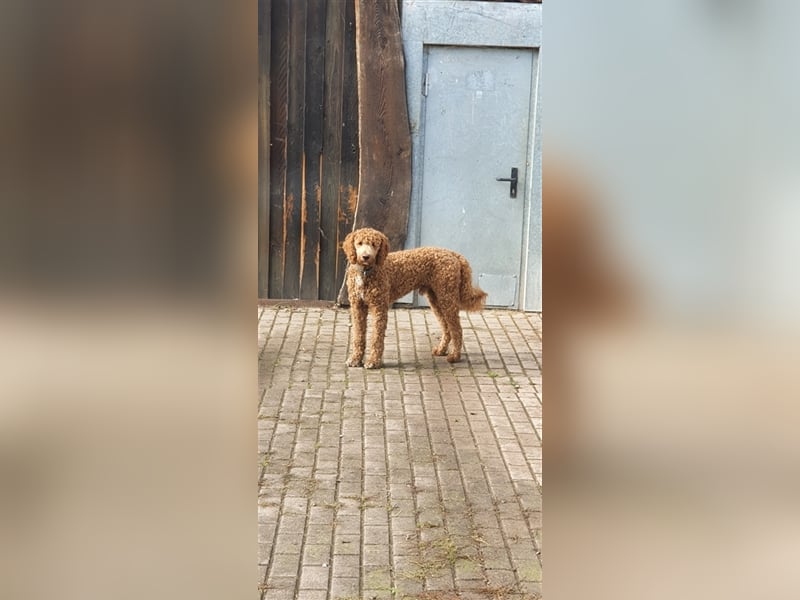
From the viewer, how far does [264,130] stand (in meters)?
8.44

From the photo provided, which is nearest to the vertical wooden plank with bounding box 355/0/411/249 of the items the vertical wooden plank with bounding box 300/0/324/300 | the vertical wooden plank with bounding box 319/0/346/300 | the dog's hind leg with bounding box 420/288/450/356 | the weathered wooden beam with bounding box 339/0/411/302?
the weathered wooden beam with bounding box 339/0/411/302

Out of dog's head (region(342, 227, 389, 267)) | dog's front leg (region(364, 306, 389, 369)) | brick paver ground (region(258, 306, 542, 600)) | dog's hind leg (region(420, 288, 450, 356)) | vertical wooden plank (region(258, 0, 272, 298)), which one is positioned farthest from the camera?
vertical wooden plank (region(258, 0, 272, 298))

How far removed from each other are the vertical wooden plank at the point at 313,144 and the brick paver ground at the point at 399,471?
3.17ft

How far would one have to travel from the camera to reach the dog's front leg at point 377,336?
6.76 meters

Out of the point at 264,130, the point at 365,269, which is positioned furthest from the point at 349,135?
the point at 365,269

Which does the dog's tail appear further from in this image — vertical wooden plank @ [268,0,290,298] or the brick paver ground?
vertical wooden plank @ [268,0,290,298]

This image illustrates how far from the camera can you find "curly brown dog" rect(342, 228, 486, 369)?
6586 mm
